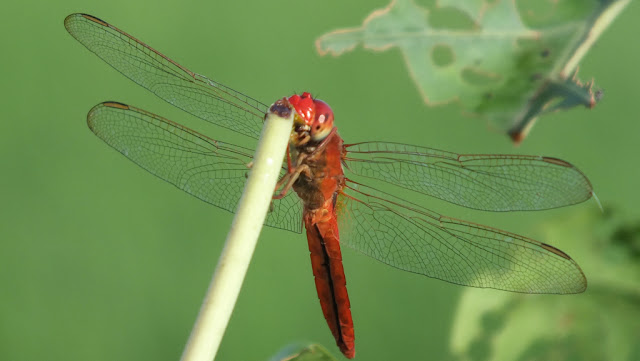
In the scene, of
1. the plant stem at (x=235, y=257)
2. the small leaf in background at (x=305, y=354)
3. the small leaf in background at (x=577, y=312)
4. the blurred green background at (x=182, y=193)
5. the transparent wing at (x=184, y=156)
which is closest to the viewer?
the plant stem at (x=235, y=257)

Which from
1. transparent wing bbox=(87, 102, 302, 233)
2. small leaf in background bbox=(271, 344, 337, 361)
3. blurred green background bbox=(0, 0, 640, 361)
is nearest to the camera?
small leaf in background bbox=(271, 344, 337, 361)

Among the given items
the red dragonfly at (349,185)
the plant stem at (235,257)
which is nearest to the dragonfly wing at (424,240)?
the red dragonfly at (349,185)

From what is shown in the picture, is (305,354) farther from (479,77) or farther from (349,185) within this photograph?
(479,77)

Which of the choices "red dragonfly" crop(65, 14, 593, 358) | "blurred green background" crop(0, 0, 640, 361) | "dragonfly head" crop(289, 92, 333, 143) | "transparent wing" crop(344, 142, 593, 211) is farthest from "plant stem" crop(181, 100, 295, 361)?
"blurred green background" crop(0, 0, 640, 361)

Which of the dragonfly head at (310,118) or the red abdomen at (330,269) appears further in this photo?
the red abdomen at (330,269)

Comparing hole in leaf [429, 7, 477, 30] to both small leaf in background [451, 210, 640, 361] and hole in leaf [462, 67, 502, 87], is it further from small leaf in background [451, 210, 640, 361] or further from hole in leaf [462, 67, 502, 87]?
small leaf in background [451, 210, 640, 361]

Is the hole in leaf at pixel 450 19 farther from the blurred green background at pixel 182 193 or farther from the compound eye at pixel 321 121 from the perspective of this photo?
the blurred green background at pixel 182 193
